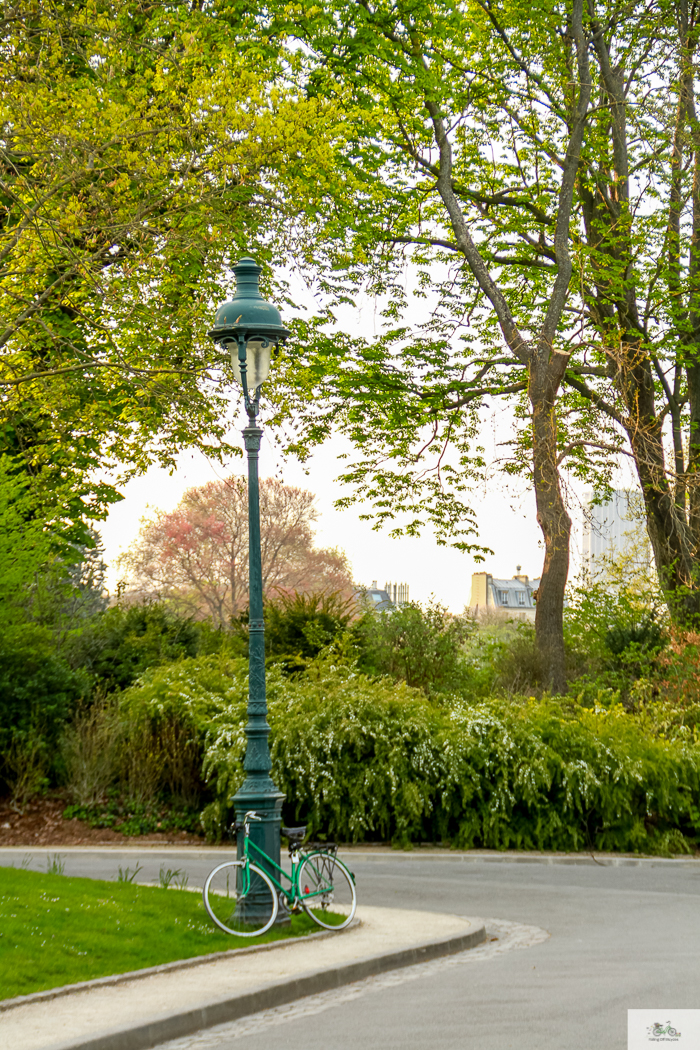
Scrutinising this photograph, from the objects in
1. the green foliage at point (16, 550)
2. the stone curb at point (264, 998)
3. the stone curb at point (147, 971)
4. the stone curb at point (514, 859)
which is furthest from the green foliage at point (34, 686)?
the stone curb at point (264, 998)

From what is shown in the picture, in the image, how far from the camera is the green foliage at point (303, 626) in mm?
20031

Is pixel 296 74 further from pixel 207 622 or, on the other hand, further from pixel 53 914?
pixel 53 914

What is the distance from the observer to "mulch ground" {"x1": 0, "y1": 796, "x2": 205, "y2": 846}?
14930 mm

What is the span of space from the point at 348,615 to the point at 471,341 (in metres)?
9.51

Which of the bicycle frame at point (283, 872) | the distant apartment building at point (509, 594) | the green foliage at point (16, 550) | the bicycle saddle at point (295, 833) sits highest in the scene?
the distant apartment building at point (509, 594)

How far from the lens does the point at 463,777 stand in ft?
48.1

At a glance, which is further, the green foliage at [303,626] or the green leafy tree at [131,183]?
the green foliage at [303,626]

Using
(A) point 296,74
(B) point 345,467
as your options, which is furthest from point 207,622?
(A) point 296,74

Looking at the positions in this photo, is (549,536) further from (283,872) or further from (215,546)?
(215,546)

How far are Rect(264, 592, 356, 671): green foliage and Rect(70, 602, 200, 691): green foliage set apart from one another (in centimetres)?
166

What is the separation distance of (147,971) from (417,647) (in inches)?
566

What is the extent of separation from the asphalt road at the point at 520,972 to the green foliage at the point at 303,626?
6716 mm

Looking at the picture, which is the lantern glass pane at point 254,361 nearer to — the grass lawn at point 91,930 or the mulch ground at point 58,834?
the grass lawn at point 91,930

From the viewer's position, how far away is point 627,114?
24.2 metres
